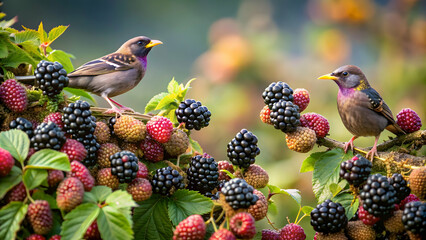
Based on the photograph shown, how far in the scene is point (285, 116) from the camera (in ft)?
6.64

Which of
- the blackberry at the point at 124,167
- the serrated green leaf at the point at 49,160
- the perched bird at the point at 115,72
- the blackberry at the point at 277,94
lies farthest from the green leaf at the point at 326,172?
the perched bird at the point at 115,72

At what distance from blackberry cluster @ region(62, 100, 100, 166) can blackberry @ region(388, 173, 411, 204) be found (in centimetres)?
114

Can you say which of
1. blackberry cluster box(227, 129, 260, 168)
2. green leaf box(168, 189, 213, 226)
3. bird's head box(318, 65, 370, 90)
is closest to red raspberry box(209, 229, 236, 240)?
green leaf box(168, 189, 213, 226)

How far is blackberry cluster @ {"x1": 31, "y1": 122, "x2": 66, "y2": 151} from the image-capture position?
1.69 meters

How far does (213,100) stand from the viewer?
211 inches

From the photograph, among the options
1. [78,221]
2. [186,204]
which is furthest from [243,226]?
[78,221]

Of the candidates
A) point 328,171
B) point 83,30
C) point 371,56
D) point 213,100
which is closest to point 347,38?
point 371,56

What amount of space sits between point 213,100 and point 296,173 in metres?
1.36

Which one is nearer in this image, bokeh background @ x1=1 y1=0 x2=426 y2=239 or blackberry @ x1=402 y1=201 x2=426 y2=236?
blackberry @ x1=402 y1=201 x2=426 y2=236

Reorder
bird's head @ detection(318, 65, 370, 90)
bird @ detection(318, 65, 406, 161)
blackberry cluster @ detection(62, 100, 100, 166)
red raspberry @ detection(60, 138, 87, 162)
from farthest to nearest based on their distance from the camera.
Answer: bird's head @ detection(318, 65, 370, 90) < bird @ detection(318, 65, 406, 161) < blackberry cluster @ detection(62, 100, 100, 166) < red raspberry @ detection(60, 138, 87, 162)

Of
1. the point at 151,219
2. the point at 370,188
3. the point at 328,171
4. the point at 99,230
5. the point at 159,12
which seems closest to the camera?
the point at 99,230

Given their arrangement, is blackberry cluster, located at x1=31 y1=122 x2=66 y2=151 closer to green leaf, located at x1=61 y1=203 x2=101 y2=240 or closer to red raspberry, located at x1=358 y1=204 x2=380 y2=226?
green leaf, located at x1=61 y1=203 x2=101 y2=240

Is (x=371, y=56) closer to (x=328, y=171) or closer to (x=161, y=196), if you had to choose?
(x=328, y=171)

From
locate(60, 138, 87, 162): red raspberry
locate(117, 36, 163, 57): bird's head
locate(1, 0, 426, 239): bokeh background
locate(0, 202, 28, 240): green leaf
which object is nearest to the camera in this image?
locate(0, 202, 28, 240): green leaf
